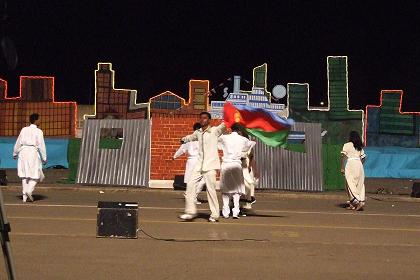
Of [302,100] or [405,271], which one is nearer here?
[405,271]

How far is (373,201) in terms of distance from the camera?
72.9 feet

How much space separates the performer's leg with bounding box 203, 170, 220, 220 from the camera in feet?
47.2

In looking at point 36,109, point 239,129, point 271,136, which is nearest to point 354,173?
point 271,136

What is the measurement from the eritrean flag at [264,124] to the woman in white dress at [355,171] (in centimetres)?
275

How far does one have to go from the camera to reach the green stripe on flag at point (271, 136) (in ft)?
53.2

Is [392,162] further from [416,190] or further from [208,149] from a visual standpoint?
[208,149]

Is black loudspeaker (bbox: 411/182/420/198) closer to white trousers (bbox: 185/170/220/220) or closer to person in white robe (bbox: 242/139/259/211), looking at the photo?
person in white robe (bbox: 242/139/259/211)

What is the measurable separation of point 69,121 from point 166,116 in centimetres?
339

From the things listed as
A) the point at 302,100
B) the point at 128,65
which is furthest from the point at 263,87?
the point at 128,65

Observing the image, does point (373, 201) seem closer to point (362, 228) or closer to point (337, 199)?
point (337, 199)

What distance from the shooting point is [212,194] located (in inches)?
567

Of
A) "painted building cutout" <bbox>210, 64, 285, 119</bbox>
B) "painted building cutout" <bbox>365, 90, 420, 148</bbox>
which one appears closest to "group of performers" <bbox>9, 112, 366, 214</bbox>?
"painted building cutout" <bbox>210, 64, 285, 119</bbox>

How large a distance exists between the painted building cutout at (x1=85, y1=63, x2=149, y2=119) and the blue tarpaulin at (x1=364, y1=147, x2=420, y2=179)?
24.5 ft

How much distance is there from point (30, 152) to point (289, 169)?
911cm
